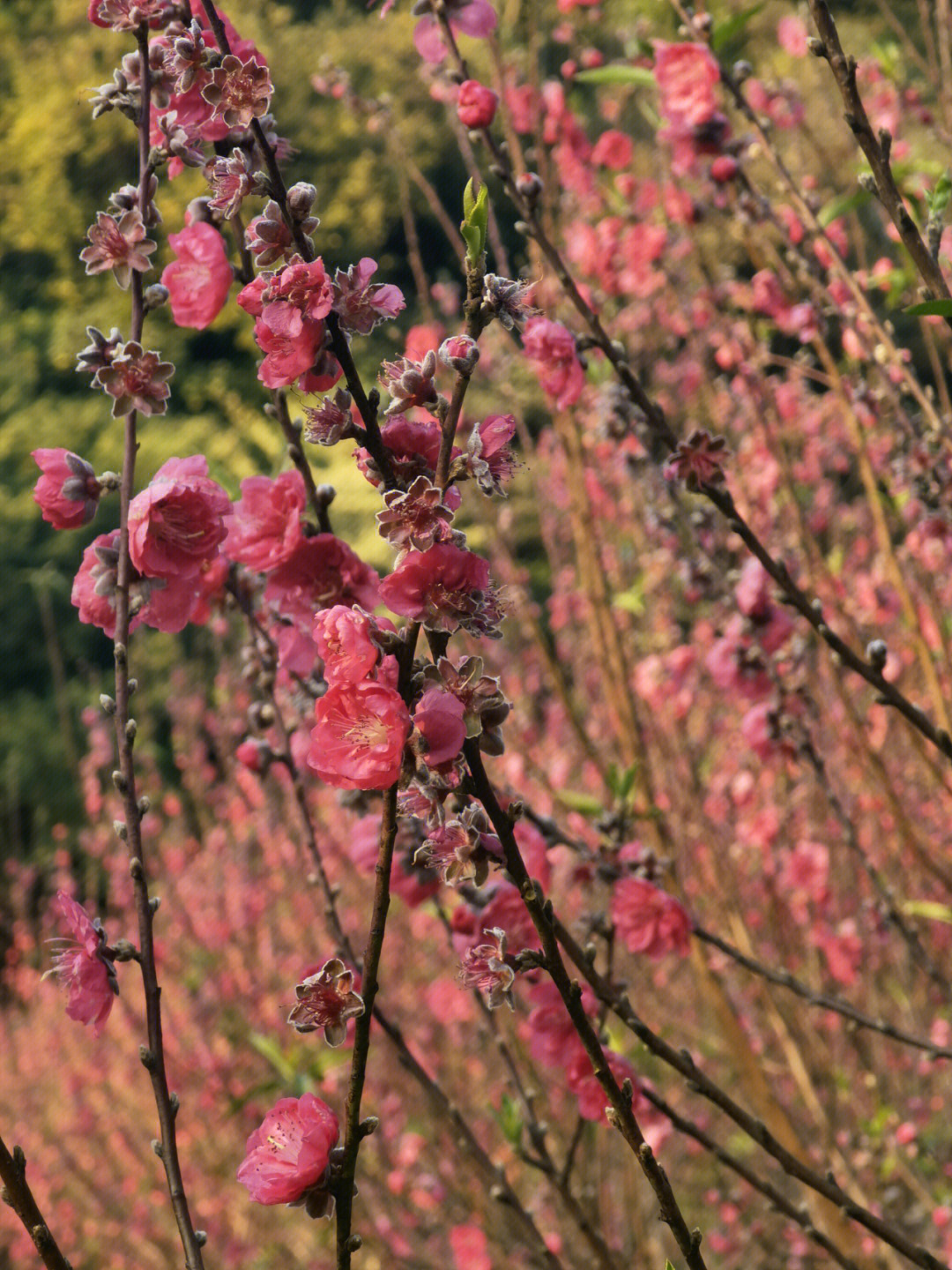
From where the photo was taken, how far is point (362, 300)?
1.97 feet

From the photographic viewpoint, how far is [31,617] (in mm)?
7551

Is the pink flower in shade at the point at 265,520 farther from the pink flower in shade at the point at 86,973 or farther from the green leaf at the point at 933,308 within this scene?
the green leaf at the point at 933,308

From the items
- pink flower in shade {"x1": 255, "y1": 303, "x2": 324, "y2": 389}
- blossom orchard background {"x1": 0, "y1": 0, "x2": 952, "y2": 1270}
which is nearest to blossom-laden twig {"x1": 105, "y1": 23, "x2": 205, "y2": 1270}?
blossom orchard background {"x1": 0, "y1": 0, "x2": 952, "y2": 1270}

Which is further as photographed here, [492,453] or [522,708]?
[522,708]

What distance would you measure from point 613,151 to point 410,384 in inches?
90.5

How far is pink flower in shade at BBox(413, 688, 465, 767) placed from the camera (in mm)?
534

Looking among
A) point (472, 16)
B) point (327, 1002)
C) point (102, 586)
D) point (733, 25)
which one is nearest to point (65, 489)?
point (102, 586)

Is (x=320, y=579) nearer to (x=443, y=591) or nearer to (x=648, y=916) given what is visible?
(x=443, y=591)

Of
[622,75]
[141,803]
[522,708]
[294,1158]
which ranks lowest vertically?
[522,708]

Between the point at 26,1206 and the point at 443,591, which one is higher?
the point at 443,591

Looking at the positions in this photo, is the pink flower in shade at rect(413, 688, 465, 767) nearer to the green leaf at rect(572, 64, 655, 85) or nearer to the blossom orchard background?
the blossom orchard background

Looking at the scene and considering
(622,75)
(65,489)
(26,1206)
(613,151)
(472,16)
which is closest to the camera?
(26,1206)

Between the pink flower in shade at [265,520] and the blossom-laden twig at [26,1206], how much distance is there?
0.37 metres

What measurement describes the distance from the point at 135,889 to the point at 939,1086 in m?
2.61
